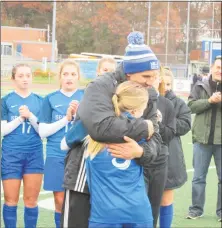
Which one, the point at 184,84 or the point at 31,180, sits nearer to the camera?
the point at 31,180

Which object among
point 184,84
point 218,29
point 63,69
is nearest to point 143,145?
point 63,69

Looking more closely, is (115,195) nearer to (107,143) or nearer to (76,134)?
(107,143)

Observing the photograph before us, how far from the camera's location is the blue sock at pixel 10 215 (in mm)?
5523

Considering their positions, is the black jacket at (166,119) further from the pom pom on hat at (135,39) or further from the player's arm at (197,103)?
the player's arm at (197,103)

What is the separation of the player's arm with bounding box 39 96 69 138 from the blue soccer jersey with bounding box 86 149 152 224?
1619mm

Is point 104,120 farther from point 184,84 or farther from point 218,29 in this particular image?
point 218,29

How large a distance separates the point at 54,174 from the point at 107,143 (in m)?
1.87

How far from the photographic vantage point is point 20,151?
552 cm

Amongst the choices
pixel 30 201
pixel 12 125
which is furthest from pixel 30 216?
pixel 12 125

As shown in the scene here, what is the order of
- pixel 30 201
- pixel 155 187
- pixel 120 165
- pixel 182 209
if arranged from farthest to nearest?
1. pixel 182 209
2. pixel 30 201
3. pixel 155 187
4. pixel 120 165

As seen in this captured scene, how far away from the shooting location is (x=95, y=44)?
5166cm

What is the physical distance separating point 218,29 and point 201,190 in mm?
43603

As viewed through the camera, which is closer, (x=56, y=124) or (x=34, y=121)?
(x=56, y=124)

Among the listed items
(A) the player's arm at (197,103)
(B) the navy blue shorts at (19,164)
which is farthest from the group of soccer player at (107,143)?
(A) the player's arm at (197,103)
